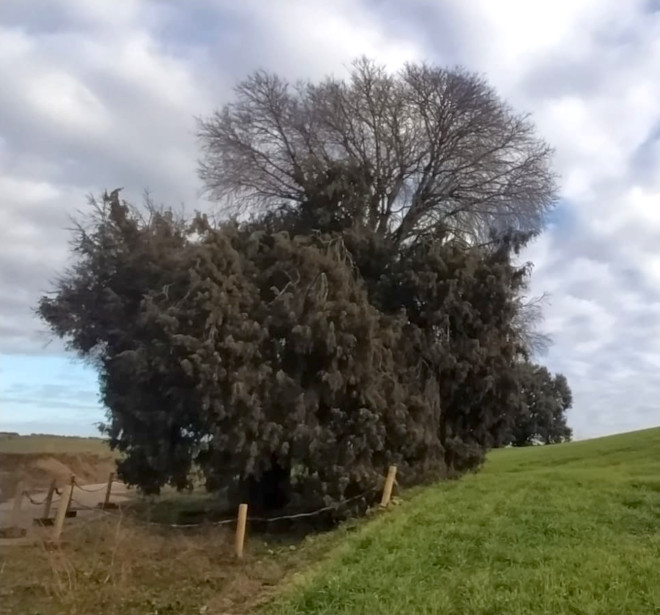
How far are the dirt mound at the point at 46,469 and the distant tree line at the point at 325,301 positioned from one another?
485 cm

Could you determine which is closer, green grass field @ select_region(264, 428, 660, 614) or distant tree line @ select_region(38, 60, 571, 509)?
green grass field @ select_region(264, 428, 660, 614)

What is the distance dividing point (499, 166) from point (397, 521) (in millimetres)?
13146

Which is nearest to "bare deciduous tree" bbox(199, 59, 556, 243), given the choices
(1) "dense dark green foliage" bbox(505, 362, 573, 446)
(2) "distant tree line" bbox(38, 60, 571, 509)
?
(2) "distant tree line" bbox(38, 60, 571, 509)

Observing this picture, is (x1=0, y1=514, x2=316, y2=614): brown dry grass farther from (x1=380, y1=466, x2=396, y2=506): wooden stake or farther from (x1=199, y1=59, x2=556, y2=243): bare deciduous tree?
(x1=199, y1=59, x2=556, y2=243): bare deciduous tree

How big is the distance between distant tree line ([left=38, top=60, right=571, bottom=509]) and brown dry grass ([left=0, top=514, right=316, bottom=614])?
2.47 meters

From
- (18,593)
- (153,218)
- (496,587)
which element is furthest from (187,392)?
(496,587)

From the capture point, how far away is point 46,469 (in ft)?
102

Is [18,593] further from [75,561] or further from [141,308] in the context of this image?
[141,308]

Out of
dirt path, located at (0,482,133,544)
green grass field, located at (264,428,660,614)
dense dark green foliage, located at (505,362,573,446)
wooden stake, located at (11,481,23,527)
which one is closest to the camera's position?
green grass field, located at (264,428,660,614)

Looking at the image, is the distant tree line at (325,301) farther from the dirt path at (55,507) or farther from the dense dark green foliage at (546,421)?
the dense dark green foliage at (546,421)

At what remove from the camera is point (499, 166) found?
24859 millimetres

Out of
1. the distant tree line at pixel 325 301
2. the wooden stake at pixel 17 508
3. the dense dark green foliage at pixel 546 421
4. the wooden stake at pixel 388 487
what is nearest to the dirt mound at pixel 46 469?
the wooden stake at pixel 17 508

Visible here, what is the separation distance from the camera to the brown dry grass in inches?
446

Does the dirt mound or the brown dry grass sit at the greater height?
the dirt mound
